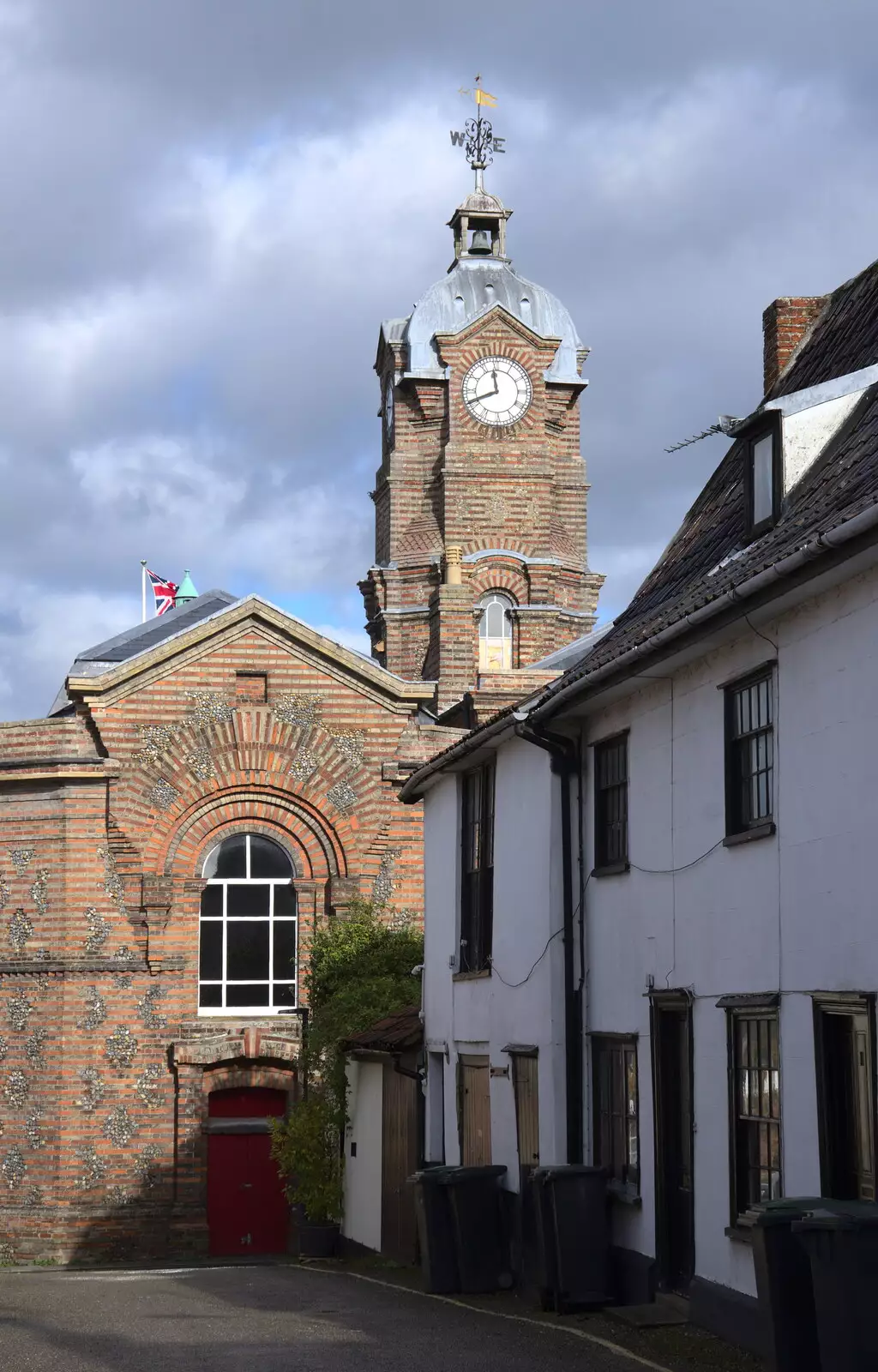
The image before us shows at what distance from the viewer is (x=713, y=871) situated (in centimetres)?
1323

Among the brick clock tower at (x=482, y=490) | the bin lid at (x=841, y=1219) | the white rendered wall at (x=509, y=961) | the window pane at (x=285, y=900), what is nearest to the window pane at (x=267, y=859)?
the window pane at (x=285, y=900)

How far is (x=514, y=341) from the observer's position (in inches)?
1820

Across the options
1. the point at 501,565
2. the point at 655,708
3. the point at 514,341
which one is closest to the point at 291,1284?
the point at 655,708

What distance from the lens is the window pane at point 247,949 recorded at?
27531 millimetres

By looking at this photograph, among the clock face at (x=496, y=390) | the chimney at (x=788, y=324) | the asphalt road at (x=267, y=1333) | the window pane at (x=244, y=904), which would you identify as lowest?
the asphalt road at (x=267, y=1333)

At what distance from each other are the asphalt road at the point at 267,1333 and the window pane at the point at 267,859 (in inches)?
370

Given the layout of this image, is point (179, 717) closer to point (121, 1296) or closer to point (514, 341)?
point (121, 1296)

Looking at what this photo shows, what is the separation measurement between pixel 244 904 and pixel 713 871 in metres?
15.5

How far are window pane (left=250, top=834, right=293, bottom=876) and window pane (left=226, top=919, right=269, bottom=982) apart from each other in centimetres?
80

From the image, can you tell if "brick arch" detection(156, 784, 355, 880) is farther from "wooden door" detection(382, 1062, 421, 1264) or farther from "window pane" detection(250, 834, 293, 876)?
"wooden door" detection(382, 1062, 421, 1264)

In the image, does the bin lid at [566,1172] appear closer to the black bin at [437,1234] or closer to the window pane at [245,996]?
the black bin at [437,1234]

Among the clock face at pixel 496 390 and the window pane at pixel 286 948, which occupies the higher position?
the clock face at pixel 496 390

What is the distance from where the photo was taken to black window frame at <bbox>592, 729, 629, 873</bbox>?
15539 millimetres

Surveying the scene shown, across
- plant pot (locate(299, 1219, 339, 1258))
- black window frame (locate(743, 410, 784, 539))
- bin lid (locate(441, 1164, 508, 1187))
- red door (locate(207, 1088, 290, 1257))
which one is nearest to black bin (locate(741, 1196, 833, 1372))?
black window frame (locate(743, 410, 784, 539))
